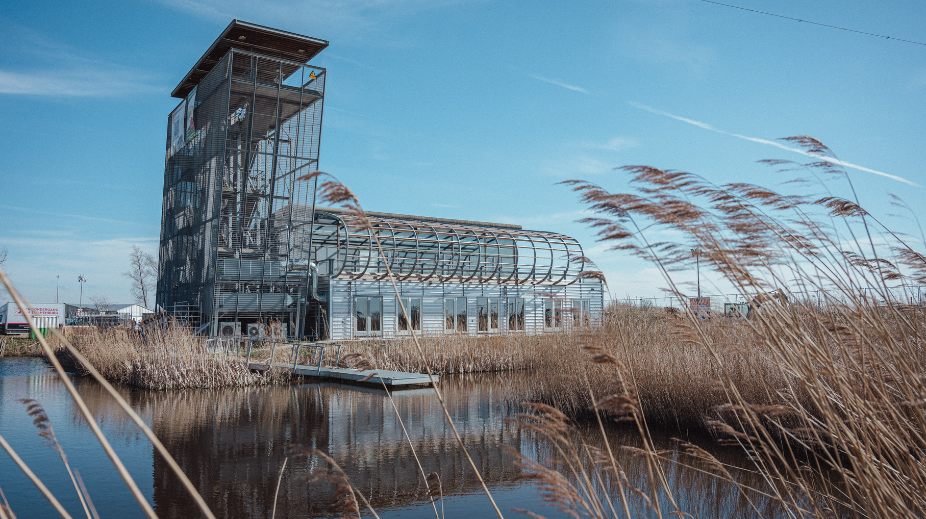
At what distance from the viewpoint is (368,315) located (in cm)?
2325

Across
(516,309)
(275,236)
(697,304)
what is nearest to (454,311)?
(516,309)

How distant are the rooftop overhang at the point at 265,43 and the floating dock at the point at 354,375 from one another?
36.8ft

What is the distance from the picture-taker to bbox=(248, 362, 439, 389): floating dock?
1205 centimetres

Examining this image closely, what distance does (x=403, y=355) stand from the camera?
1474cm

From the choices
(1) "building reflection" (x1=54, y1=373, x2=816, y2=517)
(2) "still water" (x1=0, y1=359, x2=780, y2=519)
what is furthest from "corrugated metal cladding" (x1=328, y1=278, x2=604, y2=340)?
(2) "still water" (x1=0, y1=359, x2=780, y2=519)

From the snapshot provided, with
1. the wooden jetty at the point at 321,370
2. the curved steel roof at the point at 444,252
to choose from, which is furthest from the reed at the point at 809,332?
the curved steel roof at the point at 444,252

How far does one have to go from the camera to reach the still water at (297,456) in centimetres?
528

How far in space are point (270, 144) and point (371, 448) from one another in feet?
56.1

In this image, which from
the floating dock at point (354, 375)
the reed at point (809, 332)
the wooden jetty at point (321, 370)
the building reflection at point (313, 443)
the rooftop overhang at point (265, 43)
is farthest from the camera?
the rooftop overhang at point (265, 43)

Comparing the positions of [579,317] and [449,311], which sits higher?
[449,311]

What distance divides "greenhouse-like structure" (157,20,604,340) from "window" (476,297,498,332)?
0.16m

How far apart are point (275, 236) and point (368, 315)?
166 inches

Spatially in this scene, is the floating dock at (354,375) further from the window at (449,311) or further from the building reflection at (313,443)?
the window at (449,311)

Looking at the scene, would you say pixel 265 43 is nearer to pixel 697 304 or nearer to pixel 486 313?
pixel 486 313
